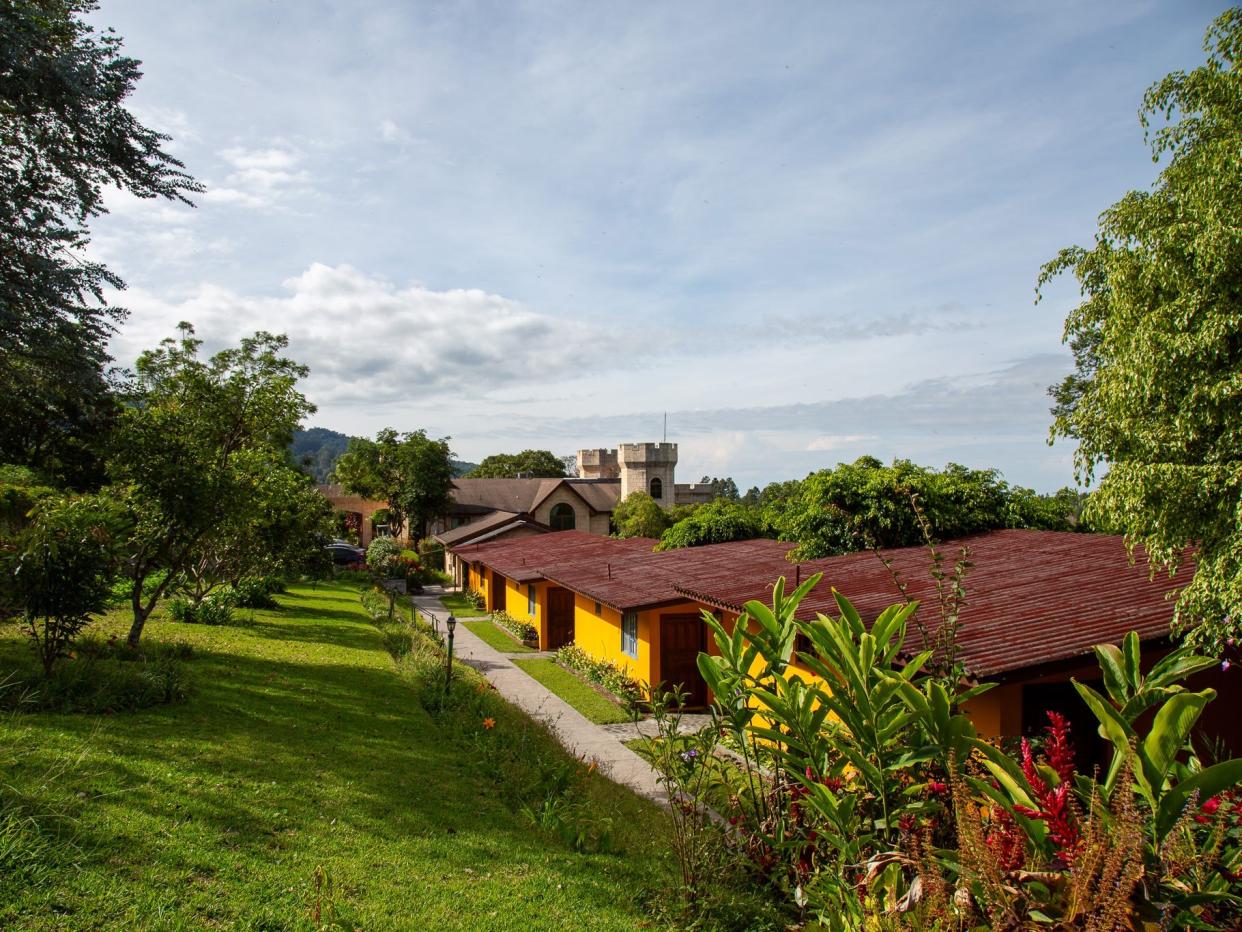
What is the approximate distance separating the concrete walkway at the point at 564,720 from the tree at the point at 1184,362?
21.4 ft

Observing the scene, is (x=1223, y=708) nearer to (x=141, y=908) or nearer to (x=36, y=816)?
(x=141, y=908)

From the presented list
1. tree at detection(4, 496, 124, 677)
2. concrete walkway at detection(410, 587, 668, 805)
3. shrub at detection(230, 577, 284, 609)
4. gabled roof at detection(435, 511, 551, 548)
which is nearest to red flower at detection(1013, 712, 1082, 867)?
concrete walkway at detection(410, 587, 668, 805)

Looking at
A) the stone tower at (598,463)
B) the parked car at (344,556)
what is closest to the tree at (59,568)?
the parked car at (344,556)

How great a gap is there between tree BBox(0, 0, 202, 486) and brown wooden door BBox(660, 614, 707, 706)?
38.3 ft

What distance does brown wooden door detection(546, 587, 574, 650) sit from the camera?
80.4ft

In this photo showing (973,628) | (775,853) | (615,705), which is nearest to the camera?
(775,853)

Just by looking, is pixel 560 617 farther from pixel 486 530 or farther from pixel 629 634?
pixel 486 530

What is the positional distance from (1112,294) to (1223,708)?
17.7 feet

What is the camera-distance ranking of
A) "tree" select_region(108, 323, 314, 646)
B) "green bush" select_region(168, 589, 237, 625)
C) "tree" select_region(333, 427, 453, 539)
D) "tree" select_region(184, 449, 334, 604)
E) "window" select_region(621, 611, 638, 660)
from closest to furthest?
1. "tree" select_region(108, 323, 314, 646)
2. "window" select_region(621, 611, 638, 660)
3. "tree" select_region(184, 449, 334, 604)
4. "green bush" select_region(168, 589, 237, 625)
5. "tree" select_region(333, 427, 453, 539)

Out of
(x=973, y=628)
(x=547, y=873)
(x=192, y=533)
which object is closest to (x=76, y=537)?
(x=192, y=533)

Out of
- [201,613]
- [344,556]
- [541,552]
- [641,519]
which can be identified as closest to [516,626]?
[541,552]

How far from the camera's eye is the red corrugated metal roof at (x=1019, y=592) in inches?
340

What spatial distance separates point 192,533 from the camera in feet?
50.4

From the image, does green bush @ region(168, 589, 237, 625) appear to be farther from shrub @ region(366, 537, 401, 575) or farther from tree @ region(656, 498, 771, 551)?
shrub @ region(366, 537, 401, 575)
